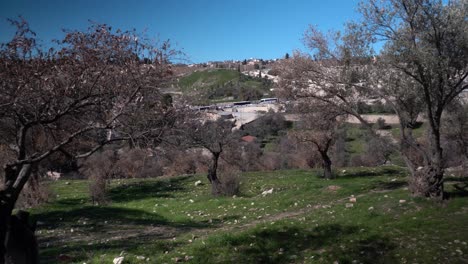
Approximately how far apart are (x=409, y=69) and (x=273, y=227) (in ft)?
18.6

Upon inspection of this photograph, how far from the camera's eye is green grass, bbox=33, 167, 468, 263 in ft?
30.7

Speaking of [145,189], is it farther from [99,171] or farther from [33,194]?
[33,194]

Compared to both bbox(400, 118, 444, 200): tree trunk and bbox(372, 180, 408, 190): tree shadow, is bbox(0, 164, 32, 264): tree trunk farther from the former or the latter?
bbox(372, 180, 408, 190): tree shadow

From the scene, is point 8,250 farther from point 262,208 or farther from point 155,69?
point 262,208

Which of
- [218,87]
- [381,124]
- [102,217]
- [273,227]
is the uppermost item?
[218,87]

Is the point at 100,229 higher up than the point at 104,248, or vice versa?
the point at 104,248

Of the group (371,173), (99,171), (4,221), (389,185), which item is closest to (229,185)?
(389,185)

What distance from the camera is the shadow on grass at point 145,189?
894 inches

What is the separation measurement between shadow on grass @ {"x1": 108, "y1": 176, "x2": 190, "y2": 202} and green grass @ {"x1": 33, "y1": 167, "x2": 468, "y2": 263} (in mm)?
1585

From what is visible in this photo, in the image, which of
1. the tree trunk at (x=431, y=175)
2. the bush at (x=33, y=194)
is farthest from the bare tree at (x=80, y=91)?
the bush at (x=33, y=194)

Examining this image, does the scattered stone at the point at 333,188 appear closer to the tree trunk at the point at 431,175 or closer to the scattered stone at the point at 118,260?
the tree trunk at the point at 431,175

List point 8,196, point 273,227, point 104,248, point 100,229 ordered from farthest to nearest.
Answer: point 100,229, point 273,227, point 104,248, point 8,196

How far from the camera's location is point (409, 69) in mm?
12430

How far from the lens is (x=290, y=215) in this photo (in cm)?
1398
